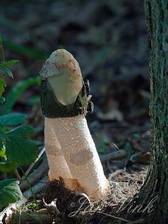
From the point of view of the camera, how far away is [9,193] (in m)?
2.64

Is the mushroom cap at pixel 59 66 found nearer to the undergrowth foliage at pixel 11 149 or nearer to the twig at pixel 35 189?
the undergrowth foliage at pixel 11 149

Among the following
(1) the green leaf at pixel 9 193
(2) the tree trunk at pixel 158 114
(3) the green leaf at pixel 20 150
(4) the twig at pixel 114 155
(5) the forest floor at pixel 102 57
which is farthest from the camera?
(5) the forest floor at pixel 102 57

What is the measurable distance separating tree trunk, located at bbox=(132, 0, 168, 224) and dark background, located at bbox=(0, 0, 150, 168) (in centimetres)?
140

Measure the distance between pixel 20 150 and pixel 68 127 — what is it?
25 cm

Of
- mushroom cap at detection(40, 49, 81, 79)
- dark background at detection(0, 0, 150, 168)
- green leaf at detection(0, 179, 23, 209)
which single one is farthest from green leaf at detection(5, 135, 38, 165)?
dark background at detection(0, 0, 150, 168)

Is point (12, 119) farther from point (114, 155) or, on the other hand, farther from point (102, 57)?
point (102, 57)

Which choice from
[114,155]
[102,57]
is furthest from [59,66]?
[102,57]

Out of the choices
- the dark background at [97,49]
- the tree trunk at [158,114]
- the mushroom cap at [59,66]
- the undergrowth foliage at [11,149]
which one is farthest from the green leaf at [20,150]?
the dark background at [97,49]

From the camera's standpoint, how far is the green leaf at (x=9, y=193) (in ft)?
8.58

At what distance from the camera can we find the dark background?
534 centimetres

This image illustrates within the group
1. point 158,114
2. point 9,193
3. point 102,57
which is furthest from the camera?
point 102,57

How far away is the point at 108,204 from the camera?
277cm

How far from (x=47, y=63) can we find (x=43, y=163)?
105 cm

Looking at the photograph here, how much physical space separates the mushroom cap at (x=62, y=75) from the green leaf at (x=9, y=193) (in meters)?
0.42
